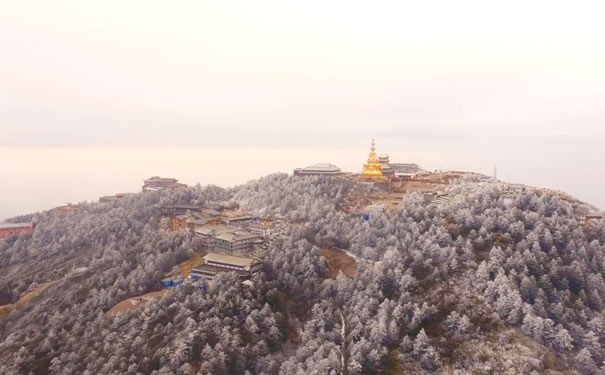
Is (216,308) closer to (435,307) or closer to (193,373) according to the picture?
(193,373)

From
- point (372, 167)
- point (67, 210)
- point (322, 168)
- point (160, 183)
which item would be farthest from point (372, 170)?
point (67, 210)

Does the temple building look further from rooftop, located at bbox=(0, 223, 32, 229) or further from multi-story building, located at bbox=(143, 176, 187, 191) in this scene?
rooftop, located at bbox=(0, 223, 32, 229)

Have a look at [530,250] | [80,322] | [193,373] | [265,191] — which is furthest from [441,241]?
[80,322]

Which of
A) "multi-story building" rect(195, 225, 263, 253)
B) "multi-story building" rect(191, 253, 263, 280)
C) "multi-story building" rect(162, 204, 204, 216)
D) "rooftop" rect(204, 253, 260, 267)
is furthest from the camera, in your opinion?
"multi-story building" rect(162, 204, 204, 216)

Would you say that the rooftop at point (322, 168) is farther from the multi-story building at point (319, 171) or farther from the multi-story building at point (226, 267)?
the multi-story building at point (226, 267)

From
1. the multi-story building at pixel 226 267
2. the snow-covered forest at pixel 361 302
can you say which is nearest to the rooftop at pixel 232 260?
the multi-story building at pixel 226 267

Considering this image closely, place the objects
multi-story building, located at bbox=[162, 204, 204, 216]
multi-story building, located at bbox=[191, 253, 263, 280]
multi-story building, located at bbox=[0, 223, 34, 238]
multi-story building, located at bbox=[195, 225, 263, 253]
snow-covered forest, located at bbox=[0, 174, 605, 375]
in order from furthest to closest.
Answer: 1. multi-story building, located at bbox=[0, 223, 34, 238]
2. multi-story building, located at bbox=[162, 204, 204, 216]
3. multi-story building, located at bbox=[195, 225, 263, 253]
4. multi-story building, located at bbox=[191, 253, 263, 280]
5. snow-covered forest, located at bbox=[0, 174, 605, 375]

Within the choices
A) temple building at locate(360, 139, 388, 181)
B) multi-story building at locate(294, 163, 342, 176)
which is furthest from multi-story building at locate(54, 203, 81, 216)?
temple building at locate(360, 139, 388, 181)
